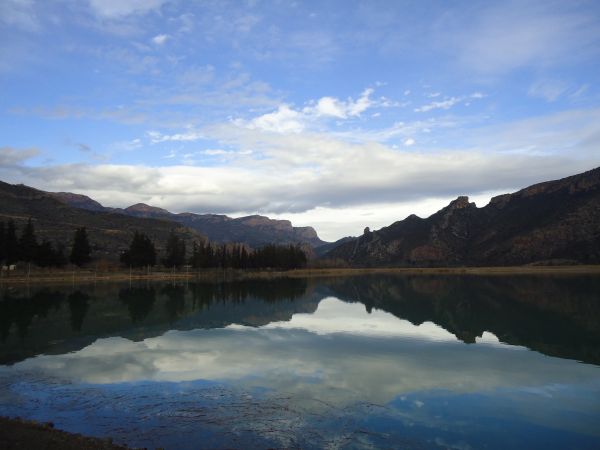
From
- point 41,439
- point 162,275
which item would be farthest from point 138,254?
point 41,439

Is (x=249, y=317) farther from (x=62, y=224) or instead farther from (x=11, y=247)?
(x=62, y=224)

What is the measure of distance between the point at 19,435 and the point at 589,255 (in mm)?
202502

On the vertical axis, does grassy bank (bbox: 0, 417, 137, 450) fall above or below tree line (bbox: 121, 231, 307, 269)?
below

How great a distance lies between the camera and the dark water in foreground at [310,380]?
557 inches

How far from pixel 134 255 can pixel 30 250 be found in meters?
25.8

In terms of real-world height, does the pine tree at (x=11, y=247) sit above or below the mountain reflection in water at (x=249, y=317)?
above

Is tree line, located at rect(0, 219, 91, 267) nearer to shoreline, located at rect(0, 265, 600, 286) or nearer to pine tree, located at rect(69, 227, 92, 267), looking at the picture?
pine tree, located at rect(69, 227, 92, 267)

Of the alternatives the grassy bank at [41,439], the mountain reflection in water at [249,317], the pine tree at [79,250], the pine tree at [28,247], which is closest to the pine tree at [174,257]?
the pine tree at [79,250]

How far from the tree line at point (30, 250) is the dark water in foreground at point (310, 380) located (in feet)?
195

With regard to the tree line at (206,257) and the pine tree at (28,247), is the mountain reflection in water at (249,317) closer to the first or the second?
the pine tree at (28,247)

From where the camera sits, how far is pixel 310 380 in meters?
20.5

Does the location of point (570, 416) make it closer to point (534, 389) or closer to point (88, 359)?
point (534, 389)

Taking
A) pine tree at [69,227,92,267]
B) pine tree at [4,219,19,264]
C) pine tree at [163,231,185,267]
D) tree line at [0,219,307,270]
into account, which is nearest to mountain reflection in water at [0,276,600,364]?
pine tree at [4,219,19,264]

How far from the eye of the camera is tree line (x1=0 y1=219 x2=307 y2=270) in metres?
96.1
